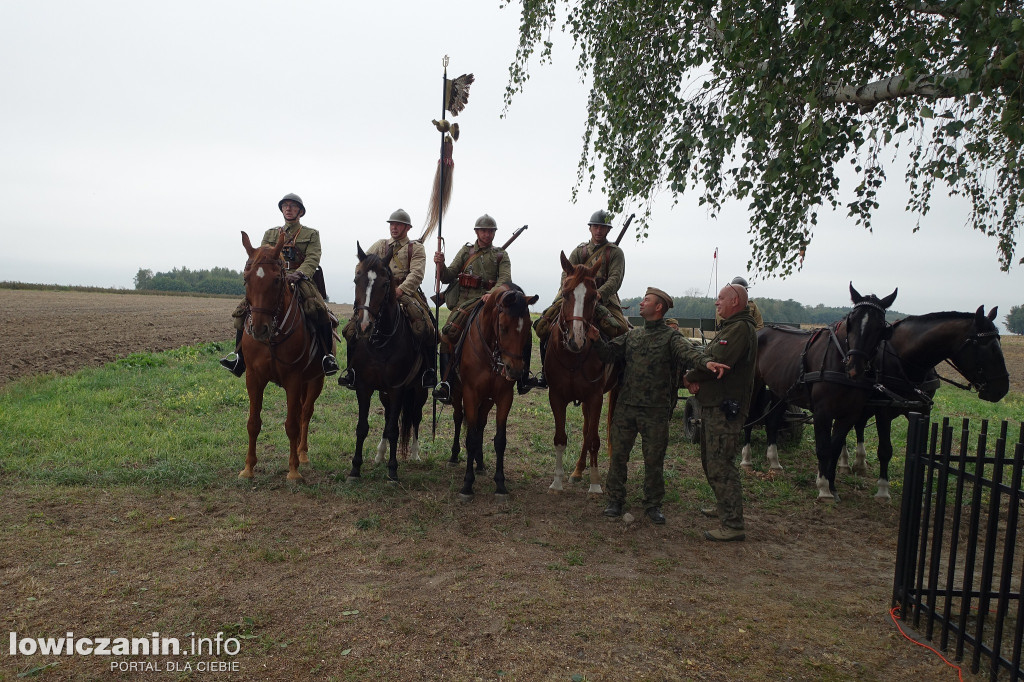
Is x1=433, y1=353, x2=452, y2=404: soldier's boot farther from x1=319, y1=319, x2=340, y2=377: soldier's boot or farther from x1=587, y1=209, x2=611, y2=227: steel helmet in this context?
x1=587, y1=209, x2=611, y2=227: steel helmet

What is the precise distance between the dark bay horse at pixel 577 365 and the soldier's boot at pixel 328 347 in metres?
2.65

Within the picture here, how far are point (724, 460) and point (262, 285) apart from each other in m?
5.22

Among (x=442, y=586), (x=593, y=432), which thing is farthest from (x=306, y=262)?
(x=442, y=586)

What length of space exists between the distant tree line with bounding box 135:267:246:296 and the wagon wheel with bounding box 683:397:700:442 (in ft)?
338

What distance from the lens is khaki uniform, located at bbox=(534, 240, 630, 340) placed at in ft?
24.5

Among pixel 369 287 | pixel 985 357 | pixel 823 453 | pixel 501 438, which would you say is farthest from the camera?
pixel 823 453

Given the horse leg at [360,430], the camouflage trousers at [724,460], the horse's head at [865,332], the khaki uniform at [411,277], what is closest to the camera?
the camouflage trousers at [724,460]

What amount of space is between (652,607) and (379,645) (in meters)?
2.00

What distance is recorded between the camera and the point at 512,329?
678cm

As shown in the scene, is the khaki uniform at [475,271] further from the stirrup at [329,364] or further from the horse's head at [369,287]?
the stirrup at [329,364]

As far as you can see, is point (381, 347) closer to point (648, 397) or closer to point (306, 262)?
point (306, 262)

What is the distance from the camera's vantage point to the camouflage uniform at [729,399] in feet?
19.8

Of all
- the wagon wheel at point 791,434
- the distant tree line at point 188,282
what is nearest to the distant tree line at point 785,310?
the wagon wheel at point 791,434

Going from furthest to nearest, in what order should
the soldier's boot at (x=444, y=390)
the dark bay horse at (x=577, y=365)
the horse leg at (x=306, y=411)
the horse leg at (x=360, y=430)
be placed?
the horse leg at (x=306, y=411) → the horse leg at (x=360, y=430) → the soldier's boot at (x=444, y=390) → the dark bay horse at (x=577, y=365)
